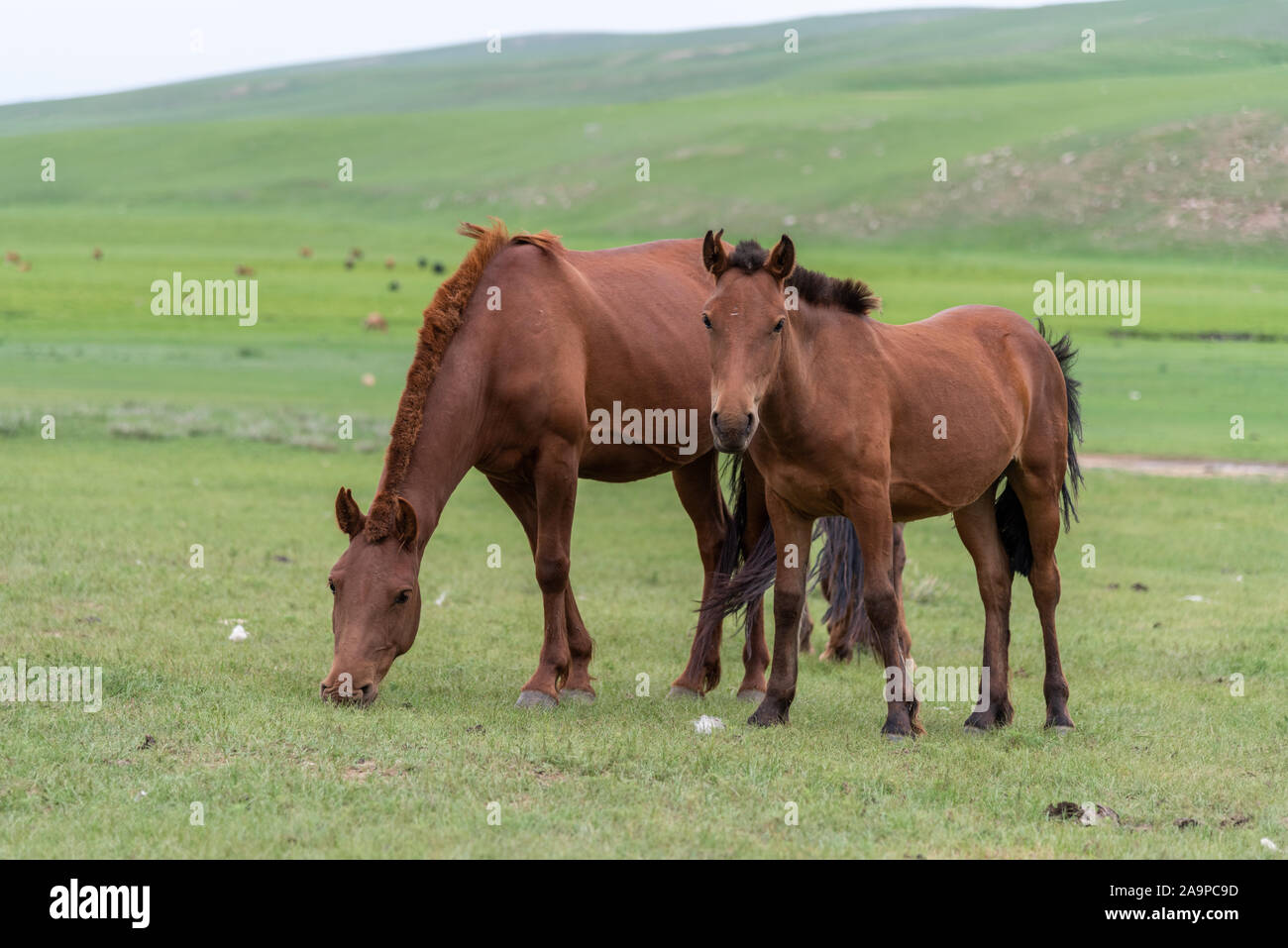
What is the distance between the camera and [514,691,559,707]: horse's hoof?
28.1 feet

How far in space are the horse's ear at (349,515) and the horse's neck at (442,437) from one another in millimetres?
243

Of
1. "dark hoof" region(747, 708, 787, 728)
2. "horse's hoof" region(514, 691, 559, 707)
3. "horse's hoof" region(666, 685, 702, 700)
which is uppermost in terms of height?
"horse's hoof" region(514, 691, 559, 707)

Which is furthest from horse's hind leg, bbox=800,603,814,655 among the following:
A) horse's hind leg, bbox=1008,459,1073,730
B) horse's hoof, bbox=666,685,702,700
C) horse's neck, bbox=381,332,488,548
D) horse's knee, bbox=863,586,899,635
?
horse's neck, bbox=381,332,488,548

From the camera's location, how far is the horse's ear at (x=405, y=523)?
26.7 feet

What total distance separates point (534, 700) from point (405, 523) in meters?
1.37

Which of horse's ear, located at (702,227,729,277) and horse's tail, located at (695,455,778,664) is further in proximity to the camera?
horse's tail, located at (695,455,778,664)

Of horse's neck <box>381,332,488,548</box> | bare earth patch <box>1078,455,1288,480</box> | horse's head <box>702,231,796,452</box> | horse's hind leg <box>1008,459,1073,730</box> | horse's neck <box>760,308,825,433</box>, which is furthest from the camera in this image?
bare earth patch <box>1078,455,1288,480</box>

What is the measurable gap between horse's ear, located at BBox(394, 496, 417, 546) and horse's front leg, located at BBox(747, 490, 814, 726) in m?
2.08

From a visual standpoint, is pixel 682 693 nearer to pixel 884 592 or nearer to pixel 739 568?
pixel 739 568

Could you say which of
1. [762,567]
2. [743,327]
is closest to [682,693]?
[762,567]

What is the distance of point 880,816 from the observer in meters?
6.43

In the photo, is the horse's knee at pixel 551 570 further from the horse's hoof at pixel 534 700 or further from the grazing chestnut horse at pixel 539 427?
the horse's hoof at pixel 534 700

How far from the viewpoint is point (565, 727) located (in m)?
7.88

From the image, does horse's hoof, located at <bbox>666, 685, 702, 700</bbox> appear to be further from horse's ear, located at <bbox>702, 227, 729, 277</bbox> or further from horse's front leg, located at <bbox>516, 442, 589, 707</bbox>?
horse's ear, located at <bbox>702, 227, 729, 277</bbox>
